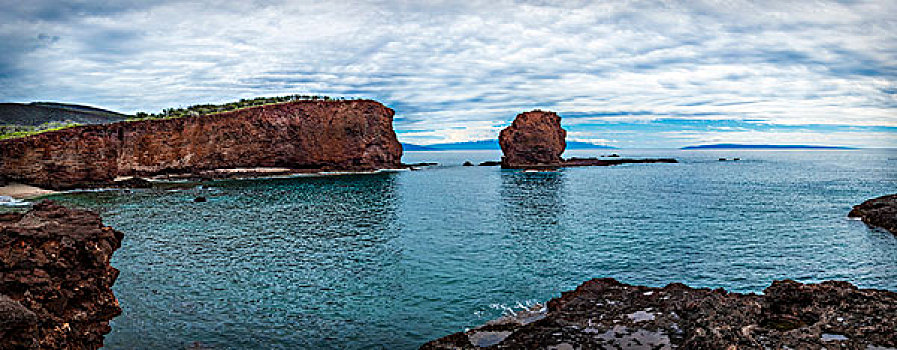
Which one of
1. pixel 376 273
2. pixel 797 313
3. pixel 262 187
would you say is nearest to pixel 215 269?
pixel 376 273

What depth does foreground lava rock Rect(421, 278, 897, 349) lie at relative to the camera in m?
12.1

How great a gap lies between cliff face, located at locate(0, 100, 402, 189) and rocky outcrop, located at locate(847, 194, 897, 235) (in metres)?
95.2

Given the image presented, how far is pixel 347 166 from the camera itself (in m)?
118

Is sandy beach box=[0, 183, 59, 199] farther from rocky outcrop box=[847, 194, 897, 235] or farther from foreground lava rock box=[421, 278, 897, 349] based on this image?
rocky outcrop box=[847, 194, 897, 235]

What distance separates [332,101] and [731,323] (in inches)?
4463

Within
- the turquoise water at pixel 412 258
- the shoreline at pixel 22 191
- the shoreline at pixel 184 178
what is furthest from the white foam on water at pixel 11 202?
the turquoise water at pixel 412 258

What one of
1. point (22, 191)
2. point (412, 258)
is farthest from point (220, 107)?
point (412, 258)

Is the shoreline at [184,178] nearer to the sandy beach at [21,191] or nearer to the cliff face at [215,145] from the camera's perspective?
the sandy beach at [21,191]

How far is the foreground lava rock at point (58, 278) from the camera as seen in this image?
11992mm

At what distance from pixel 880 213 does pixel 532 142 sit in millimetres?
104815

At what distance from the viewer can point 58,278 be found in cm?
1366

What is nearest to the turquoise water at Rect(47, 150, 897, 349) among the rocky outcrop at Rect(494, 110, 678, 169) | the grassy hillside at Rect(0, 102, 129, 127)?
the rocky outcrop at Rect(494, 110, 678, 169)

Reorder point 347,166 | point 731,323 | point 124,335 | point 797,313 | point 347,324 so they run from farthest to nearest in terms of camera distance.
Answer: point 347,166 < point 347,324 < point 124,335 < point 797,313 < point 731,323

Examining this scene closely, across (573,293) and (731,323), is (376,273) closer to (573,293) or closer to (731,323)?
(573,293)
